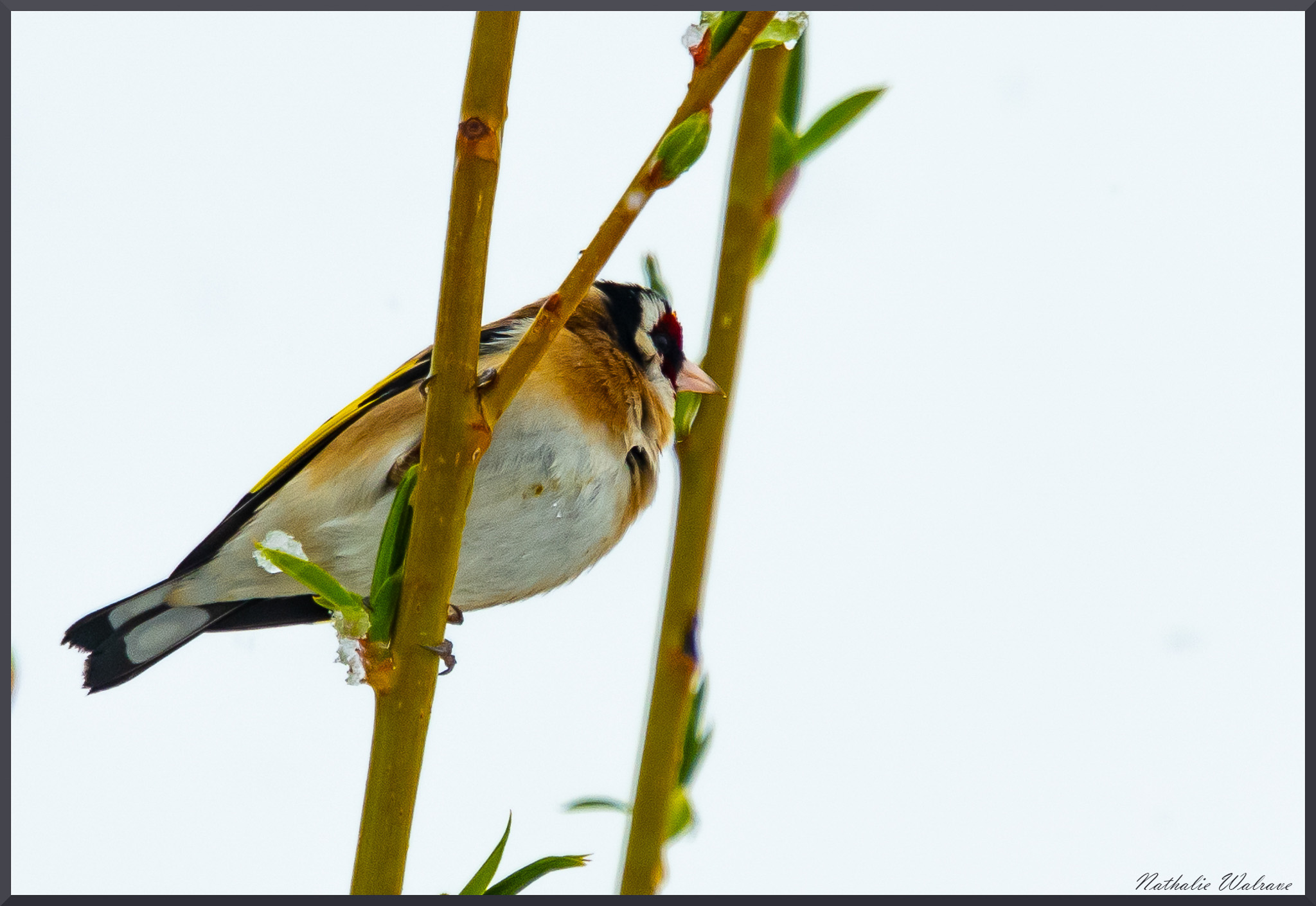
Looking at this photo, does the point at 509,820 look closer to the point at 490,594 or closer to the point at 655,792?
the point at 655,792

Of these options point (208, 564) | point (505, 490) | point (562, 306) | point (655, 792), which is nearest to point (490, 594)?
point (505, 490)

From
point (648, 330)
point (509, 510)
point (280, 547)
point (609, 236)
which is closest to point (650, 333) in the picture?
point (648, 330)

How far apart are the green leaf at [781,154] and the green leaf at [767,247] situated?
0.05 m

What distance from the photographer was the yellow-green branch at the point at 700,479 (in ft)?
3.93

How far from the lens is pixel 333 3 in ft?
4.48

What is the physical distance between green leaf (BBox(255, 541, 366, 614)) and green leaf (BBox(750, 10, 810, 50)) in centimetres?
64

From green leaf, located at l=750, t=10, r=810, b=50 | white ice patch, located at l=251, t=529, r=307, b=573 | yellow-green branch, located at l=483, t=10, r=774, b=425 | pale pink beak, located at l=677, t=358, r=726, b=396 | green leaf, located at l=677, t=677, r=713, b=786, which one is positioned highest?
pale pink beak, located at l=677, t=358, r=726, b=396

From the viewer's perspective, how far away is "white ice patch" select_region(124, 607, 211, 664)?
2.61 metres

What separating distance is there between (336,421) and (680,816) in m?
1.43

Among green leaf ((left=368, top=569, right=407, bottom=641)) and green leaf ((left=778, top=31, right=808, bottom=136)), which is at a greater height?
green leaf ((left=778, top=31, right=808, bottom=136))

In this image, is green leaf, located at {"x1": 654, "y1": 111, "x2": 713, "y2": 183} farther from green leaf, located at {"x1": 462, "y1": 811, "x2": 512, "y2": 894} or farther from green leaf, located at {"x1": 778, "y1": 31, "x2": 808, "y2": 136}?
green leaf, located at {"x1": 462, "y1": 811, "x2": 512, "y2": 894}

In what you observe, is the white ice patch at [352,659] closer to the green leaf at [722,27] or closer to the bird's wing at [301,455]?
the green leaf at [722,27]

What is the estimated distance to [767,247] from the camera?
54.6 inches

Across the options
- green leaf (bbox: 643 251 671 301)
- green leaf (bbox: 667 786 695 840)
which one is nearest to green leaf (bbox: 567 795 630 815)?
green leaf (bbox: 667 786 695 840)
